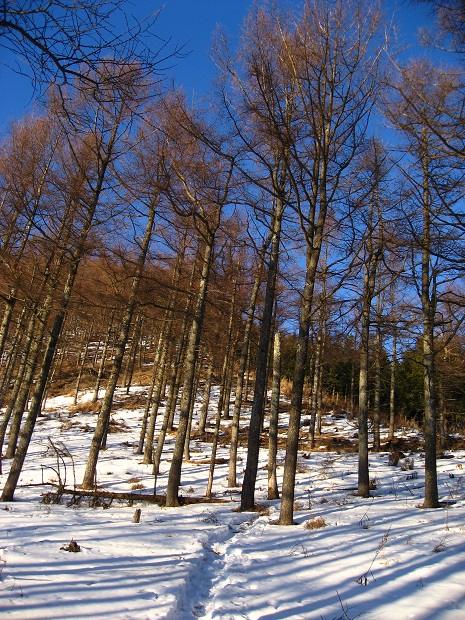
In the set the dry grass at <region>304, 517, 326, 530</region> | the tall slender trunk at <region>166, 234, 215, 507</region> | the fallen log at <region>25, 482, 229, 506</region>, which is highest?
the tall slender trunk at <region>166, 234, 215, 507</region>

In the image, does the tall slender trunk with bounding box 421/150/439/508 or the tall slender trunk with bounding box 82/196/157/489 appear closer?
the tall slender trunk with bounding box 421/150/439/508

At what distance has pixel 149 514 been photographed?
8234 millimetres

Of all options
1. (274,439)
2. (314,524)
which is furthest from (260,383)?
(314,524)

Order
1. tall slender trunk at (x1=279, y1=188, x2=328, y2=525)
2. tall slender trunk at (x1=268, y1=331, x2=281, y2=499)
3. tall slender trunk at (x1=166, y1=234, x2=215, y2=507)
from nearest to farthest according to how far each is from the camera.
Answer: tall slender trunk at (x1=279, y1=188, x2=328, y2=525), tall slender trunk at (x1=166, y1=234, x2=215, y2=507), tall slender trunk at (x1=268, y1=331, x2=281, y2=499)

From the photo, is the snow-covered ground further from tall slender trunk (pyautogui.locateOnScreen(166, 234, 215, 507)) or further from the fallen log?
tall slender trunk (pyautogui.locateOnScreen(166, 234, 215, 507))

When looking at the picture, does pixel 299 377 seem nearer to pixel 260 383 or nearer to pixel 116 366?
pixel 260 383

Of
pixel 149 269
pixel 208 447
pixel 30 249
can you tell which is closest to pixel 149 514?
pixel 149 269

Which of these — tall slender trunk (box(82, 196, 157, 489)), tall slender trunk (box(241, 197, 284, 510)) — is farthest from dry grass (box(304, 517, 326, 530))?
tall slender trunk (box(82, 196, 157, 489))

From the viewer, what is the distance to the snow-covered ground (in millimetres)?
3646

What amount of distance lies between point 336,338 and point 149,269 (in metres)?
5.22

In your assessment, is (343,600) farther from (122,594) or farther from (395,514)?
(395,514)

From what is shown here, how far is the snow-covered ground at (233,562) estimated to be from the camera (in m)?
3.65

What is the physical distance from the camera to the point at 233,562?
5.34 m

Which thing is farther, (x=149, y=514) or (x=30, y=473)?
(x=30, y=473)
